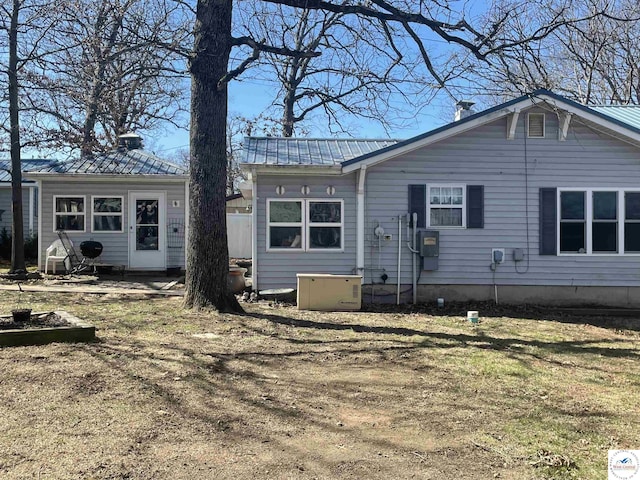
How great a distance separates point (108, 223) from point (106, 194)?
0.76m

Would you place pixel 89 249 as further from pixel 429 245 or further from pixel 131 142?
pixel 429 245

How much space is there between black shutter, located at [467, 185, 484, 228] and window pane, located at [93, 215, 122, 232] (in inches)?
349

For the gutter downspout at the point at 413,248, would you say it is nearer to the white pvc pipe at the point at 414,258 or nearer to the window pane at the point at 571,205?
the white pvc pipe at the point at 414,258

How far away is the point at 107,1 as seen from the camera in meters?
8.10

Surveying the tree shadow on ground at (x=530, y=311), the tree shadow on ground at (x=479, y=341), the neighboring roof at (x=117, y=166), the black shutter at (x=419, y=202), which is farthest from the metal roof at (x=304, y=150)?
the tree shadow on ground at (x=479, y=341)

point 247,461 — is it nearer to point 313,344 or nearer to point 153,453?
point 153,453

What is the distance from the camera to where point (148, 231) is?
13.7 meters

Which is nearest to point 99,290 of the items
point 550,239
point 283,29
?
point 283,29

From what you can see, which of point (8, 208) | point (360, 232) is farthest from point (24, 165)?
point (360, 232)

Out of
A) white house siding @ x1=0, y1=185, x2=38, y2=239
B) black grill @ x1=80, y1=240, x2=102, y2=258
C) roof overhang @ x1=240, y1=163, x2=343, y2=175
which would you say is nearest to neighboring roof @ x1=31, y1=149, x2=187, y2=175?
black grill @ x1=80, y1=240, x2=102, y2=258

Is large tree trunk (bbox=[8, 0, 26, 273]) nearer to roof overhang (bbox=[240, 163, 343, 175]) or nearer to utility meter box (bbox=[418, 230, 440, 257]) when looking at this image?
roof overhang (bbox=[240, 163, 343, 175])

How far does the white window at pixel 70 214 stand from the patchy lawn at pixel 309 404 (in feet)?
23.1

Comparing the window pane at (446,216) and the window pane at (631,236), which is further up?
the window pane at (446,216)

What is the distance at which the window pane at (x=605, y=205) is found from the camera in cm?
1066
